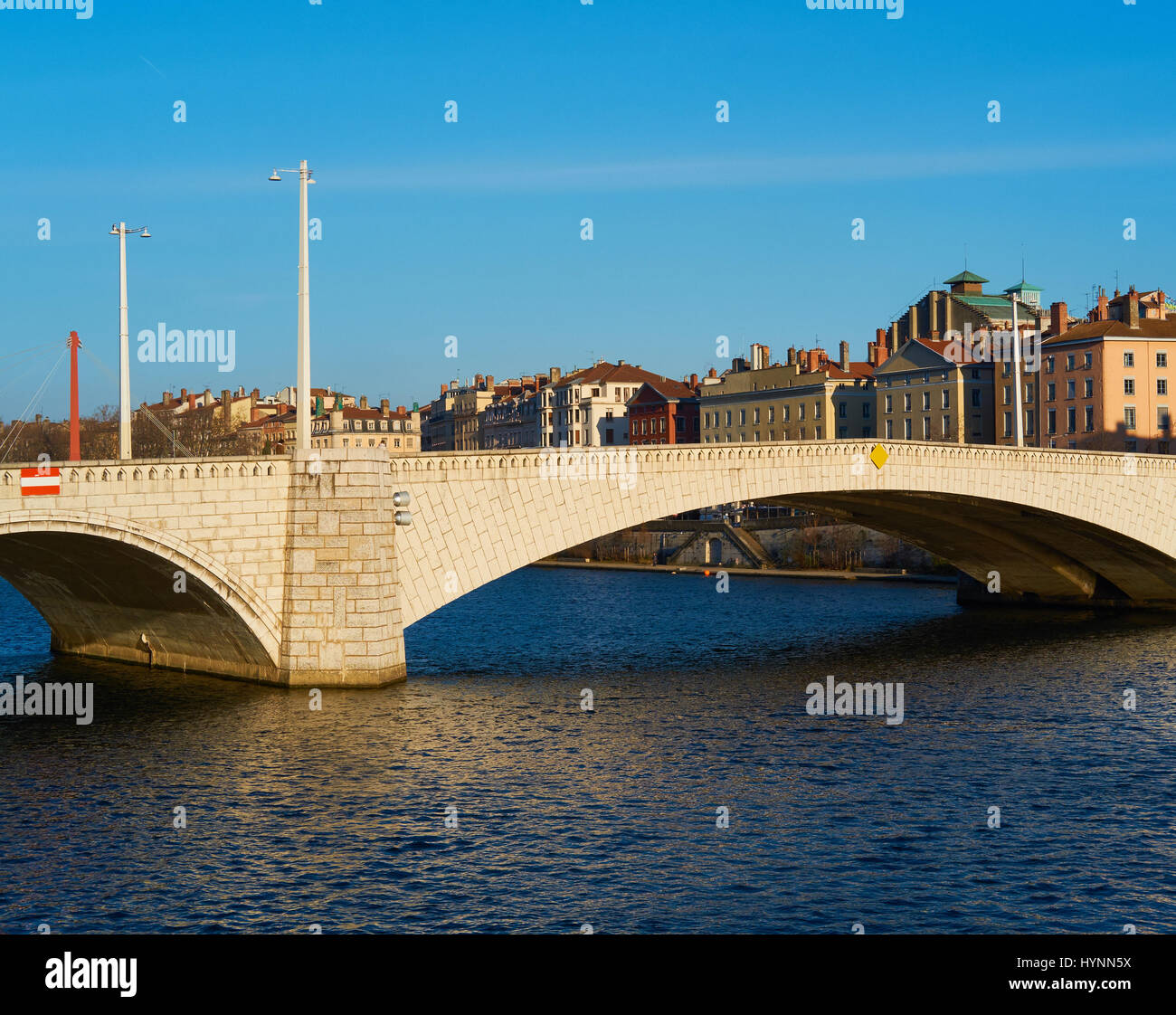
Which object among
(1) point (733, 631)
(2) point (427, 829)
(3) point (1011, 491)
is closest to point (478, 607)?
(1) point (733, 631)

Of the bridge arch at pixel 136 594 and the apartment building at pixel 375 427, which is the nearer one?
the bridge arch at pixel 136 594

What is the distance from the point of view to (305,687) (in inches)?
1275

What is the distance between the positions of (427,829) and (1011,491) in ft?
106

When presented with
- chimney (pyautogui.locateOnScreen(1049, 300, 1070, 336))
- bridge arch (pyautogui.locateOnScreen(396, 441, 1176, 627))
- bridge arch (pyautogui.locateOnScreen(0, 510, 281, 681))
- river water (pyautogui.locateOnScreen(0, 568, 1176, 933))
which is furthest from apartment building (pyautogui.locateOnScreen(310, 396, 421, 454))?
river water (pyautogui.locateOnScreen(0, 568, 1176, 933))

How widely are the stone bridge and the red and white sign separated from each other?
0.07 metres

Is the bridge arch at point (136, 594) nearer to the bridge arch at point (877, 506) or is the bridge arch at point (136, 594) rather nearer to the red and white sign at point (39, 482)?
the red and white sign at point (39, 482)

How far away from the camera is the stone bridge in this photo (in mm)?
31016

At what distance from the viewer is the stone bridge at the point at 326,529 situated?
3102cm

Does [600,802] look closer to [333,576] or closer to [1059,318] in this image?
[333,576]

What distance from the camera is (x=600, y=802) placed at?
2306 centimetres

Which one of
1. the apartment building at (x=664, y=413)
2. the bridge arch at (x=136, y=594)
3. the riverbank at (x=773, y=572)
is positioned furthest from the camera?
the apartment building at (x=664, y=413)

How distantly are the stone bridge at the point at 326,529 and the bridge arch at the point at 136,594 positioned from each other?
0.06 meters

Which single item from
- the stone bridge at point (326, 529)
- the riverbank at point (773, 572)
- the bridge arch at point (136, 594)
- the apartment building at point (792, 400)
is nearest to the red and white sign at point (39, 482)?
the stone bridge at point (326, 529)
